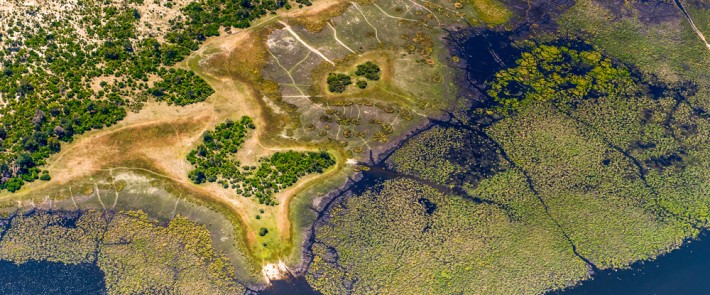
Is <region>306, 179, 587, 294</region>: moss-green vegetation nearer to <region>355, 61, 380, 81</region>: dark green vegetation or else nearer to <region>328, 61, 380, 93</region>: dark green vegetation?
<region>328, 61, 380, 93</region>: dark green vegetation

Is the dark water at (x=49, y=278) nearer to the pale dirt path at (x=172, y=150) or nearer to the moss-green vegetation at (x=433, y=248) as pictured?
the pale dirt path at (x=172, y=150)

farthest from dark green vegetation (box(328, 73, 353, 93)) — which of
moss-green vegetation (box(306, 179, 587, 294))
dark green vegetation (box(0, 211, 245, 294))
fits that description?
dark green vegetation (box(0, 211, 245, 294))

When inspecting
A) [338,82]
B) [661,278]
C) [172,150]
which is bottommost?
[661,278]

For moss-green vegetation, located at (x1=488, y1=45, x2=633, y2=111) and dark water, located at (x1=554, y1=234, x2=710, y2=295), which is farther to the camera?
moss-green vegetation, located at (x1=488, y1=45, x2=633, y2=111)

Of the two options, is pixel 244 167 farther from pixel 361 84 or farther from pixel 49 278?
pixel 49 278

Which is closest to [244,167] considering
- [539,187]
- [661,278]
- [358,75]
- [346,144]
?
[346,144]

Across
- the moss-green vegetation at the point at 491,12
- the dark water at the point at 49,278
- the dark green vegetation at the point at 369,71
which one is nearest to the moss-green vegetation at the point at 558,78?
the moss-green vegetation at the point at 491,12

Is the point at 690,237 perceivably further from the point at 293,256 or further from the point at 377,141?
the point at 293,256
